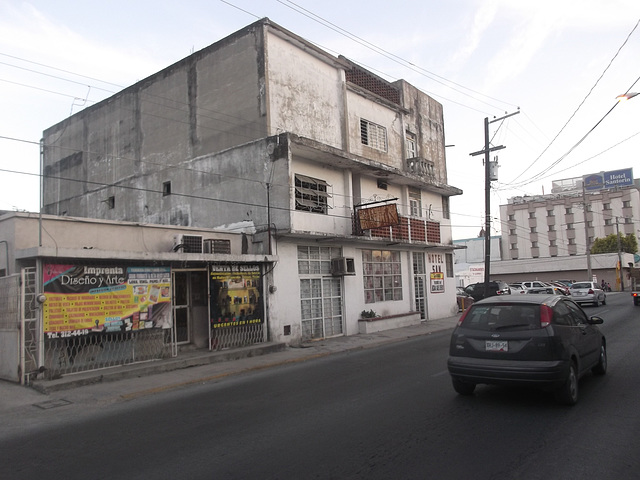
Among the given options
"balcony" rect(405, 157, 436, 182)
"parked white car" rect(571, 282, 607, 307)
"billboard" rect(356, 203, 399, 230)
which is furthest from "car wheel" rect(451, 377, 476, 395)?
"parked white car" rect(571, 282, 607, 307)

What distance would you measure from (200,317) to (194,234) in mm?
2460

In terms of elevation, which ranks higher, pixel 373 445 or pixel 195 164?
pixel 195 164

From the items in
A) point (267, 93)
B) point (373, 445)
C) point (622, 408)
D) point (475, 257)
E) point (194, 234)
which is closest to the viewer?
point (373, 445)

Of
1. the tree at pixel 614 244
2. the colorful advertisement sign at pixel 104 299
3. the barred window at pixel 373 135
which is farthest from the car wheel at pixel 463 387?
the tree at pixel 614 244

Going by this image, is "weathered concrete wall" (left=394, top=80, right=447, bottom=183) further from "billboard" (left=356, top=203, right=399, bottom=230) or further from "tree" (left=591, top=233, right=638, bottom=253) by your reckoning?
"tree" (left=591, top=233, right=638, bottom=253)

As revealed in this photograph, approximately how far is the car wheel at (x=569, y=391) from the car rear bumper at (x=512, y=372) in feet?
0.50

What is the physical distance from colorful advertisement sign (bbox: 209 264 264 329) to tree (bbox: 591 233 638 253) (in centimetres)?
6694

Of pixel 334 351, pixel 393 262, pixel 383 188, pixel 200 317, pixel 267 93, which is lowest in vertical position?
pixel 334 351

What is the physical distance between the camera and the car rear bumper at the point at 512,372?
6.23 metres

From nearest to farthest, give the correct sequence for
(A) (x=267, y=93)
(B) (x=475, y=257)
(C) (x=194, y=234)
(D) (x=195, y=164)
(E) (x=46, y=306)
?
(E) (x=46, y=306) → (C) (x=194, y=234) → (A) (x=267, y=93) → (D) (x=195, y=164) → (B) (x=475, y=257)

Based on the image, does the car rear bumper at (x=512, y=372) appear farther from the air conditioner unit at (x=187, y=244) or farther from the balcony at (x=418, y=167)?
the balcony at (x=418, y=167)

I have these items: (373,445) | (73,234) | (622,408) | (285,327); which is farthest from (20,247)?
(622,408)

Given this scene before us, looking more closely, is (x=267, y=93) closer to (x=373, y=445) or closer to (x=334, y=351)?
(x=334, y=351)

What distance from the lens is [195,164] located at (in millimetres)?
18250
